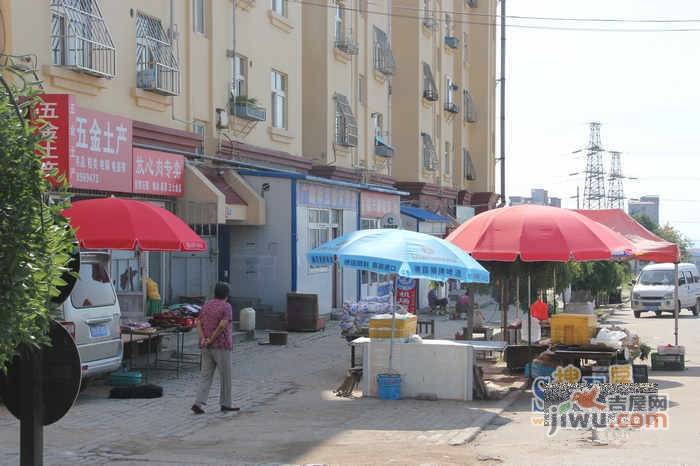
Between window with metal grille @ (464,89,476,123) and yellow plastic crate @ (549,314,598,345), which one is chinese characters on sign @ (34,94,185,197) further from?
window with metal grille @ (464,89,476,123)

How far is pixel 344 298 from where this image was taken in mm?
27781

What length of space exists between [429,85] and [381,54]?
6.31 meters

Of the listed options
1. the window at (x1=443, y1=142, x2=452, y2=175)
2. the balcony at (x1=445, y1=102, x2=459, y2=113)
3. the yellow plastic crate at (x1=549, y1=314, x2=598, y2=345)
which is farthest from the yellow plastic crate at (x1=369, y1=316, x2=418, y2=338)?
the window at (x1=443, y1=142, x2=452, y2=175)

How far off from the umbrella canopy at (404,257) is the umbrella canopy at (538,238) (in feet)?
4.94

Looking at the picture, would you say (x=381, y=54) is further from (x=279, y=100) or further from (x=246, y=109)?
(x=246, y=109)

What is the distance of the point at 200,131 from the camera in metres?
22.8

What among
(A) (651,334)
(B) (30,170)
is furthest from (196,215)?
(B) (30,170)

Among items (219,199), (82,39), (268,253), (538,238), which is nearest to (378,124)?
(268,253)

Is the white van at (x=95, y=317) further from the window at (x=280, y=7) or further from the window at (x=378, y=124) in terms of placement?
the window at (x=378, y=124)

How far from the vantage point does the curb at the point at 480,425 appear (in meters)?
10.7

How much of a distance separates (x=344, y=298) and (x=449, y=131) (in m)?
20.3

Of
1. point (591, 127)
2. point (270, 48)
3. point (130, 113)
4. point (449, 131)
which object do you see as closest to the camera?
point (130, 113)

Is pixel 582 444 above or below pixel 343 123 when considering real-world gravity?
below

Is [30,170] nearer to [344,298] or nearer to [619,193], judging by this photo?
[344,298]
